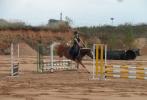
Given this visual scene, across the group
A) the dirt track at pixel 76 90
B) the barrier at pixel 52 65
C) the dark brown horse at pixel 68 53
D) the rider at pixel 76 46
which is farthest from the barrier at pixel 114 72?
the barrier at pixel 52 65

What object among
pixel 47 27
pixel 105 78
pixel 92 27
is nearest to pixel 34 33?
pixel 47 27

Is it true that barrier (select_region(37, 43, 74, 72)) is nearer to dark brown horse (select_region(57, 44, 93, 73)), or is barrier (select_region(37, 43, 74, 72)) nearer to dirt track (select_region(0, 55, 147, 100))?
dark brown horse (select_region(57, 44, 93, 73))

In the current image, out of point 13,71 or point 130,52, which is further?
point 130,52

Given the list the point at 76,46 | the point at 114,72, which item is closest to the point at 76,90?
the point at 114,72

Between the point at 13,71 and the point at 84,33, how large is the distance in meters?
57.8

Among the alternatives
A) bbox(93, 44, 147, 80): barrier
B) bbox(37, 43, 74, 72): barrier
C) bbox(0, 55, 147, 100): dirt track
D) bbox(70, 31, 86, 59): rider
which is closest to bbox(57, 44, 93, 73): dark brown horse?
bbox(70, 31, 86, 59): rider

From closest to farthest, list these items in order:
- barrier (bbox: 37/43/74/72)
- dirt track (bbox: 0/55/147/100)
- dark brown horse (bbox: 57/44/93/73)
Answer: dirt track (bbox: 0/55/147/100) → dark brown horse (bbox: 57/44/93/73) → barrier (bbox: 37/43/74/72)

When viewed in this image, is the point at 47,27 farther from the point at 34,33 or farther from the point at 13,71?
the point at 13,71

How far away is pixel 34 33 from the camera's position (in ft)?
259

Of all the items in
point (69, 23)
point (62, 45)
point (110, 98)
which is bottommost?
point (110, 98)

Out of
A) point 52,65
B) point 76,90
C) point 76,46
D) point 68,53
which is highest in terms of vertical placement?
point 76,46

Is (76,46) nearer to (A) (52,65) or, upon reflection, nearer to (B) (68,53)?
(B) (68,53)

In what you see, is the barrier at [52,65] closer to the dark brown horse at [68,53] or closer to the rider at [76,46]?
the dark brown horse at [68,53]

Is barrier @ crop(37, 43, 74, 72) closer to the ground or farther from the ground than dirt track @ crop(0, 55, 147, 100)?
farther from the ground
